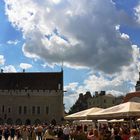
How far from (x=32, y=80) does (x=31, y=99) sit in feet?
17.3

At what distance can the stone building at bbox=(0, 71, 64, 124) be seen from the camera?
99.7 metres

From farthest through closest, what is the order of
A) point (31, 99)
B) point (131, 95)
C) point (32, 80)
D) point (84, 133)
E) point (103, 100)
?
point (103, 100), point (32, 80), point (31, 99), point (131, 95), point (84, 133)

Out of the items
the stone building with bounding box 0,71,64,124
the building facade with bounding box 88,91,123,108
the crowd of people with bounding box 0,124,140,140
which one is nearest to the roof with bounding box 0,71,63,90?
the stone building with bounding box 0,71,64,124

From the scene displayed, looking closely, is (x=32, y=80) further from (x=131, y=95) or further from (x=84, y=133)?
(x=84, y=133)

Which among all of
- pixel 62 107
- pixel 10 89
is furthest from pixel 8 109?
pixel 62 107

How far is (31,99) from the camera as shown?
103m

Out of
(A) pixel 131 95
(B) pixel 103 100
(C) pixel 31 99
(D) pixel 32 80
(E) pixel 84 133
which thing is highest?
(D) pixel 32 80

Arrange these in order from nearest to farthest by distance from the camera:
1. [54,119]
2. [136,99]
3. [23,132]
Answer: [23,132], [136,99], [54,119]

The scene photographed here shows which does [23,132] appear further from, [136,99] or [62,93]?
[62,93]

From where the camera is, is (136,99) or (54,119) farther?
(54,119)

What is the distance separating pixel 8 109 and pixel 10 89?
4.88 meters

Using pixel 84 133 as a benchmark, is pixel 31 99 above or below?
above

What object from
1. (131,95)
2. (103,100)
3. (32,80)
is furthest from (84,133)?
(103,100)

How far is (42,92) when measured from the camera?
102312 millimetres
